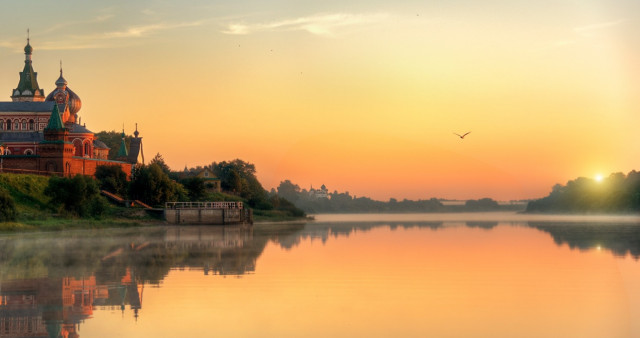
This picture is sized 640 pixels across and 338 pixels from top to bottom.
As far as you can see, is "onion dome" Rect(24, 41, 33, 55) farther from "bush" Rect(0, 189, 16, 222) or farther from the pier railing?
"bush" Rect(0, 189, 16, 222)

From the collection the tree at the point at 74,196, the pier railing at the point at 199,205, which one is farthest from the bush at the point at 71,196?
the pier railing at the point at 199,205

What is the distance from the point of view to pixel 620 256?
1502 inches

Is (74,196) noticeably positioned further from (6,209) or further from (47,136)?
(47,136)

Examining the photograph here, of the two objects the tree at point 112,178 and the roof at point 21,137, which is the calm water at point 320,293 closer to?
the tree at point 112,178

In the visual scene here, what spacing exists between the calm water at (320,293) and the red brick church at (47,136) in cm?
4479

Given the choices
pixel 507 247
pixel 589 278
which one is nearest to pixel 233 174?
pixel 507 247

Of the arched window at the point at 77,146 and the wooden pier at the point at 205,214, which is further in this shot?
the arched window at the point at 77,146

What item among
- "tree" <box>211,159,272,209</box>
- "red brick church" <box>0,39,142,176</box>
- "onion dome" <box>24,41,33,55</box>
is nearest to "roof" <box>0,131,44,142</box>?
"red brick church" <box>0,39,142,176</box>

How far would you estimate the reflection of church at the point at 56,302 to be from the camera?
17.8 m

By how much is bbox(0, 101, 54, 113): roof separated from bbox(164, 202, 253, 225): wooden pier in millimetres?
25908

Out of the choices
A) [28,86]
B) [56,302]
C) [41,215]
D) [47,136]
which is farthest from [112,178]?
[56,302]

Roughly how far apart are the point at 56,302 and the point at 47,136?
223 ft

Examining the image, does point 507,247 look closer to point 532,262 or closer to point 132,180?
point 532,262

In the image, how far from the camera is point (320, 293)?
957 inches
